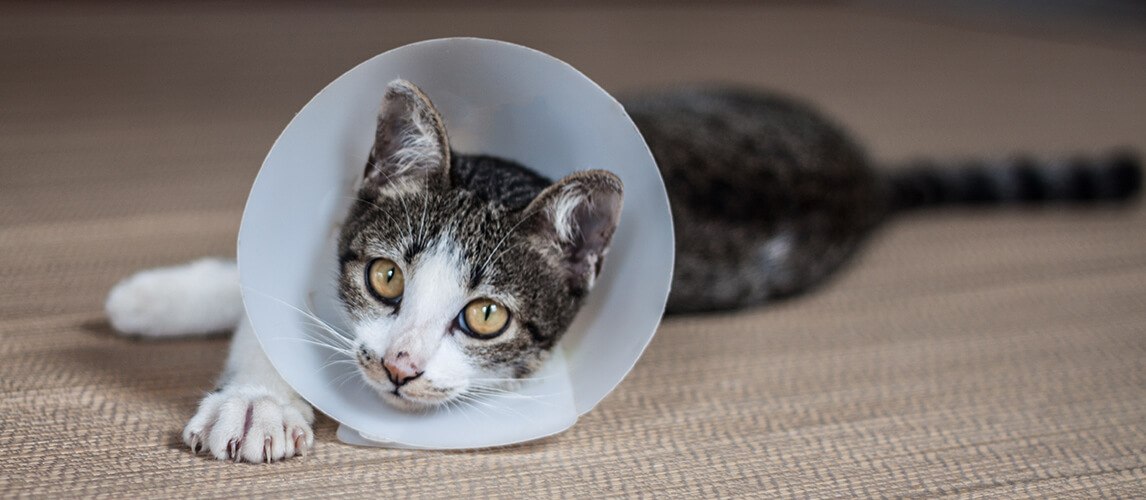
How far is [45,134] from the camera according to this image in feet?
7.09

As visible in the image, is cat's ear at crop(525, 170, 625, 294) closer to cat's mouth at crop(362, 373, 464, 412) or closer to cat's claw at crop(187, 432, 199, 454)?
cat's mouth at crop(362, 373, 464, 412)

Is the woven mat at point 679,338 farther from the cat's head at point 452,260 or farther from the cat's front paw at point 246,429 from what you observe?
the cat's head at point 452,260

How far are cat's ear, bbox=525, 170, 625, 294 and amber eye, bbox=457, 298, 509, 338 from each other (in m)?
0.11

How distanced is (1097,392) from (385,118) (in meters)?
1.15

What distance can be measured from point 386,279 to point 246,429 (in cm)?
23

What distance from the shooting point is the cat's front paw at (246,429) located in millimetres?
968

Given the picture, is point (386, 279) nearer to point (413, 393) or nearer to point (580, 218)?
point (413, 393)

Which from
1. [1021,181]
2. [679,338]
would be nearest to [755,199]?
[679,338]

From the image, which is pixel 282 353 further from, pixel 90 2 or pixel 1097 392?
pixel 90 2

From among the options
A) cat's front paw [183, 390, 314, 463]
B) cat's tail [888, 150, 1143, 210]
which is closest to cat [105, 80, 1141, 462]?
cat's front paw [183, 390, 314, 463]

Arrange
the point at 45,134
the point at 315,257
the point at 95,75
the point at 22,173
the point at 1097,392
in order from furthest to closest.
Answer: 1. the point at 95,75
2. the point at 45,134
3. the point at 22,173
4. the point at 1097,392
5. the point at 315,257

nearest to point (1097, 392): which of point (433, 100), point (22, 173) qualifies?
point (433, 100)

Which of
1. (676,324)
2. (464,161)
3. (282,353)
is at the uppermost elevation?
(464,161)

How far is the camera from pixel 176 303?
128 cm
